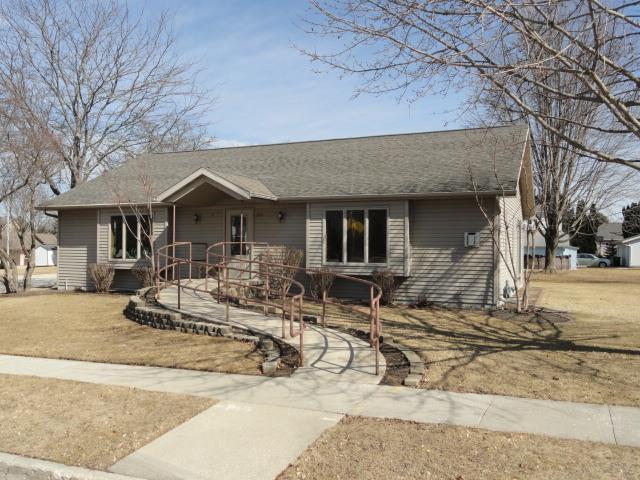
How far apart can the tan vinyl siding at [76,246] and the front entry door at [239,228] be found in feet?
17.4

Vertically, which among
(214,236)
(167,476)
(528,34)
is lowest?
(167,476)

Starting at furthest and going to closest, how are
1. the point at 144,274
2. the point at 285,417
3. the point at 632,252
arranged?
the point at 632,252 → the point at 144,274 → the point at 285,417

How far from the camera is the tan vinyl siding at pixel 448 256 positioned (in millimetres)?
13680

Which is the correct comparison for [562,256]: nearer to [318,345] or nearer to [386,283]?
[386,283]

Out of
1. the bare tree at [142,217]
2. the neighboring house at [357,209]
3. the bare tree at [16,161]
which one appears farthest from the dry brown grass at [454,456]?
the bare tree at [16,161]

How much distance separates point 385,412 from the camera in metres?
5.73

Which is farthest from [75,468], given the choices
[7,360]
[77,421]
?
[7,360]

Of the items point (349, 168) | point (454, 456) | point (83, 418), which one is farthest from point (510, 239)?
point (83, 418)

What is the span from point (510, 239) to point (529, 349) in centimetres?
833

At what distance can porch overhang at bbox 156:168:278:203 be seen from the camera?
14430 mm

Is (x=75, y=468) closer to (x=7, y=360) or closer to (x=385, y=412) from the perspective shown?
(x=385, y=412)

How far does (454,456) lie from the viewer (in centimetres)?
453

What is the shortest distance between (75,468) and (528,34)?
7653 millimetres

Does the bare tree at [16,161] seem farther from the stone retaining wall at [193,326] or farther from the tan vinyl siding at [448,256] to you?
the tan vinyl siding at [448,256]
